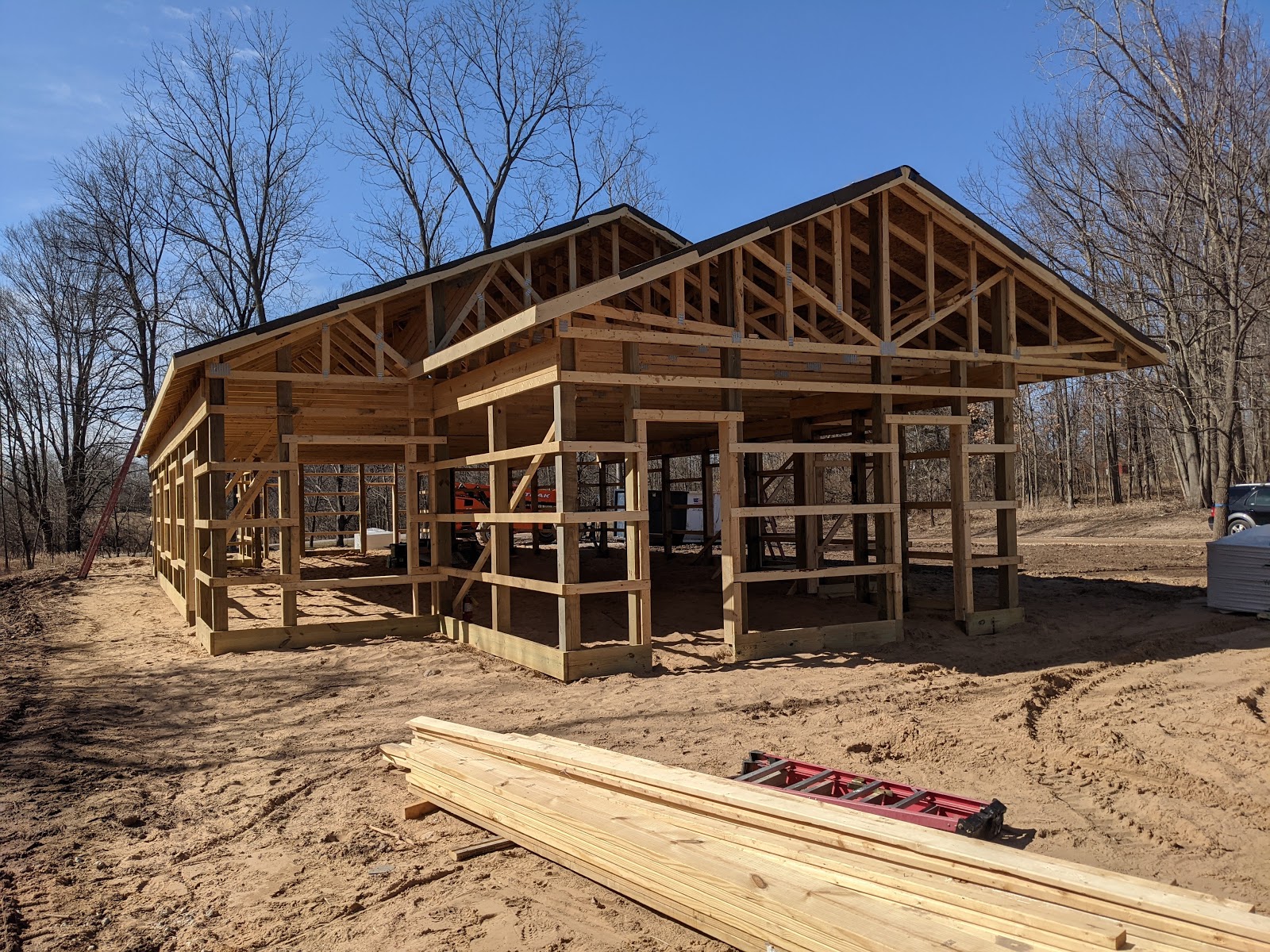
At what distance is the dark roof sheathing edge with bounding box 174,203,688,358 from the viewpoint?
34.0 ft

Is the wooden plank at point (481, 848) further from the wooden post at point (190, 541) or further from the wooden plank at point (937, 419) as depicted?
the wooden post at point (190, 541)

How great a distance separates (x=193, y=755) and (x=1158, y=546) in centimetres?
2187

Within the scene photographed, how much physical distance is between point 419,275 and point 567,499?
15.2ft

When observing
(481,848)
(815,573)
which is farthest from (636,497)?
(481,848)

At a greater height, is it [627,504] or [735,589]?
[627,504]

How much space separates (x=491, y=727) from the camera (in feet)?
23.1

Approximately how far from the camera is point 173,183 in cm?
2902

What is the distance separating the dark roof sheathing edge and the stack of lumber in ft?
23.2

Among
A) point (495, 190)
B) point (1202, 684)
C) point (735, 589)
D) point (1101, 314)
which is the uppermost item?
point (495, 190)

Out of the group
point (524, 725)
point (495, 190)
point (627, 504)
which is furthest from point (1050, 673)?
point (495, 190)

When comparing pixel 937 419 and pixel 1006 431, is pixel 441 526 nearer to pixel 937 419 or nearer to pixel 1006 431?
pixel 937 419

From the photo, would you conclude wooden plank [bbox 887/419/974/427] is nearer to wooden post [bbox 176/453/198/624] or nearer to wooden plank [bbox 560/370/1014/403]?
wooden plank [bbox 560/370/1014/403]

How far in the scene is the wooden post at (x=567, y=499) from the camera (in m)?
8.42

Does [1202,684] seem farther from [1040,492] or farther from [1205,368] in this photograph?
[1040,492]
